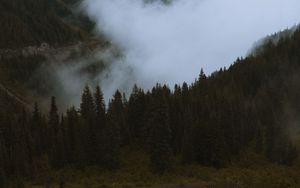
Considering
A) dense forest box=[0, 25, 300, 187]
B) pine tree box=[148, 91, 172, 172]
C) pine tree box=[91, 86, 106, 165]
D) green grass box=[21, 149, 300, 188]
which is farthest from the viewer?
pine tree box=[91, 86, 106, 165]

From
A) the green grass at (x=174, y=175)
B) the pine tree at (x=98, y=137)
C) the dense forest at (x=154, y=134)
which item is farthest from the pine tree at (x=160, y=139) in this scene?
the pine tree at (x=98, y=137)

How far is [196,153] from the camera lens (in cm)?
12538

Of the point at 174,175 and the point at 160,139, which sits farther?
the point at 160,139

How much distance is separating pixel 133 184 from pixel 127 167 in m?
19.8

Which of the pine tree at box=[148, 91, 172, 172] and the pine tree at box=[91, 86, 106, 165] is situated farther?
the pine tree at box=[91, 86, 106, 165]

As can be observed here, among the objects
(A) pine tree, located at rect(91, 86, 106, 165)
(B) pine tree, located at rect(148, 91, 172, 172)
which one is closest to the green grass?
(B) pine tree, located at rect(148, 91, 172, 172)

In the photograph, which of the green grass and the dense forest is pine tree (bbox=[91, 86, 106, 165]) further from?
the green grass

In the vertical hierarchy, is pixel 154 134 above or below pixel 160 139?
above

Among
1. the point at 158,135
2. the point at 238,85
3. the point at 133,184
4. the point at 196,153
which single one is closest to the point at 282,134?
the point at 196,153

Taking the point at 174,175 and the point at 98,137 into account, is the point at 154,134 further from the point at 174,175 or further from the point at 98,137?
the point at 98,137

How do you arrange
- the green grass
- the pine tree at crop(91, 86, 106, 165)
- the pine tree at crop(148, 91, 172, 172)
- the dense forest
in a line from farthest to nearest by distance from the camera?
the pine tree at crop(91, 86, 106, 165)
the dense forest
the pine tree at crop(148, 91, 172, 172)
the green grass

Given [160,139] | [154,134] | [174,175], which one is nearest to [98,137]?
[154,134]

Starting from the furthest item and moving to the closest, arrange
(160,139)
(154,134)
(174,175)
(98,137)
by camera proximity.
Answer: (98,137) < (154,134) < (160,139) < (174,175)

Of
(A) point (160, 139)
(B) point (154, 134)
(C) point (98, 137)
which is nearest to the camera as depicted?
(A) point (160, 139)
